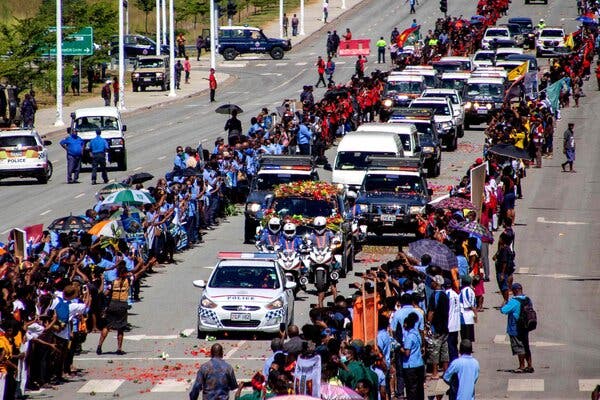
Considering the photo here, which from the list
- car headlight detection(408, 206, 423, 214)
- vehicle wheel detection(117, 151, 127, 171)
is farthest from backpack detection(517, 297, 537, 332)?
vehicle wheel detection(117, 151, 127, 171)

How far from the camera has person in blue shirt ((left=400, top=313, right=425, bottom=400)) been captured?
20.1m

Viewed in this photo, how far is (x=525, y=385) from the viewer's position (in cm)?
2227

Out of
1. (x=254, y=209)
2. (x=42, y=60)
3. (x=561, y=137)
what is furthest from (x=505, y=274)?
(x=42, y=60)

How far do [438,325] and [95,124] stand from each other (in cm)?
2840

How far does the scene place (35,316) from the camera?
2170 cm

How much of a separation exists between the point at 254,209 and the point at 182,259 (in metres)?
1.98

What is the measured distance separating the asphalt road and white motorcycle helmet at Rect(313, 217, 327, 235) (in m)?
1.17

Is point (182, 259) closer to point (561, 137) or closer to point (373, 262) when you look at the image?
point (373, 262)

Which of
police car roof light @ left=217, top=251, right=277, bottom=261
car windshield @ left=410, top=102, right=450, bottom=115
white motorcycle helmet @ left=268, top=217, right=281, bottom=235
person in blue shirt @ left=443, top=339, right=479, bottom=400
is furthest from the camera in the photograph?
car windshield @ left=410, top=102, right=450, bottom=115

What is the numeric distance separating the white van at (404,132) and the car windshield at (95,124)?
8.55m

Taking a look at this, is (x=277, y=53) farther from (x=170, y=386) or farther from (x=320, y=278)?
(x=170, y=386)

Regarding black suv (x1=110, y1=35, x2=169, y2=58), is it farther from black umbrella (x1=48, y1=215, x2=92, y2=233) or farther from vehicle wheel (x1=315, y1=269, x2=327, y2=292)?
black umbrella (x1=48, y1=215, x2=92, y2=233)

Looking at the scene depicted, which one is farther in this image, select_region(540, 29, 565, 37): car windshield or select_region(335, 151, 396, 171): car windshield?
select_region(540, 29, 565, 37): car windshield

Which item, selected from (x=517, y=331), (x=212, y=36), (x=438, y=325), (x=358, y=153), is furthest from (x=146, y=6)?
(x=438, y=325)
